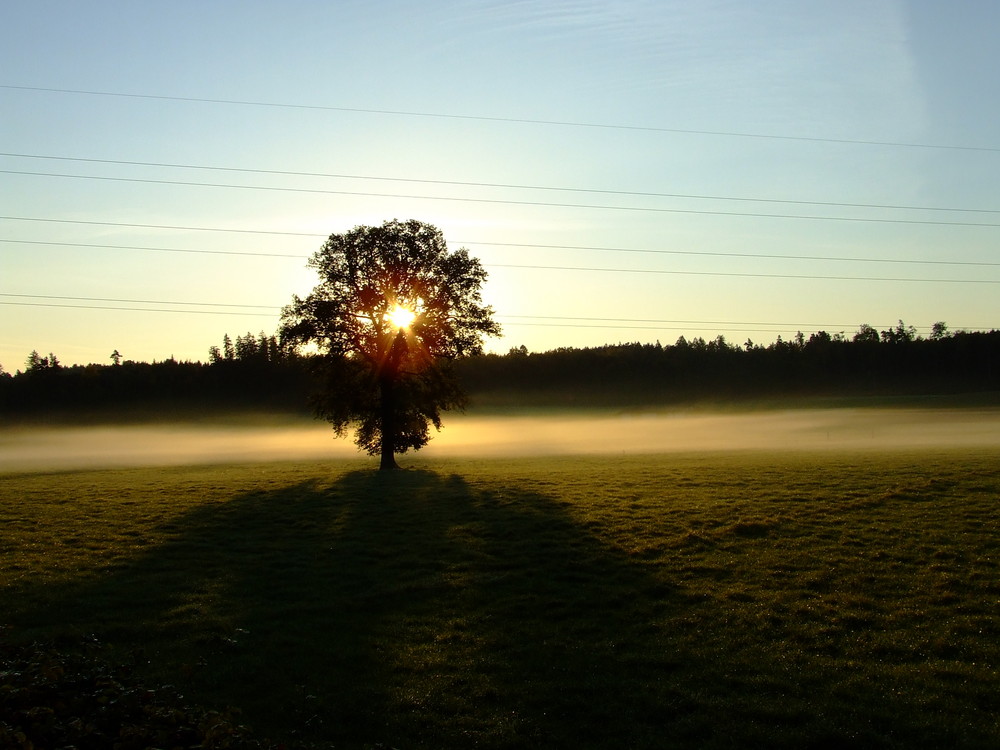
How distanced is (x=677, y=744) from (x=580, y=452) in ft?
167

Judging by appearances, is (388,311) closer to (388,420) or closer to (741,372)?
(388,420)

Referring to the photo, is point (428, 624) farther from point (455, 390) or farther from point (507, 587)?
point (455, 390)

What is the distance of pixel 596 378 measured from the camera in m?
167

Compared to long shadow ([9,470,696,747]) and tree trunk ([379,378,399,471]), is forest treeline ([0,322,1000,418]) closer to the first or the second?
tree trunk ([379,378,399,471])

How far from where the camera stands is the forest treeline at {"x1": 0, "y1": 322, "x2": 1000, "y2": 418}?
152m

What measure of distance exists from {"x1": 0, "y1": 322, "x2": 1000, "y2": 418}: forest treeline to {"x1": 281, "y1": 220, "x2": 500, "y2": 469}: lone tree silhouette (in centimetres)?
10119

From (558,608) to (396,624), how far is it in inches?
136

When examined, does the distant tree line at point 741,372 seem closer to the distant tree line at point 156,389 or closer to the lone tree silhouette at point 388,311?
the distant tree line at point 156,389

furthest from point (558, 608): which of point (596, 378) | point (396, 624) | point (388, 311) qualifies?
point (596, 378)

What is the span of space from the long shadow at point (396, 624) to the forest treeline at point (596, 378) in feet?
416

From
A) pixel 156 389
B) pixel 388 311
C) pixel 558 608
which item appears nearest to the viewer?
pixel 558 608

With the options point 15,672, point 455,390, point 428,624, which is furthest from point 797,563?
point 455,390

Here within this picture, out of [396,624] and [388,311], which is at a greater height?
[388,311]

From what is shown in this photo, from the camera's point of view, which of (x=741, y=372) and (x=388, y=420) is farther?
(x=741, y=372)
